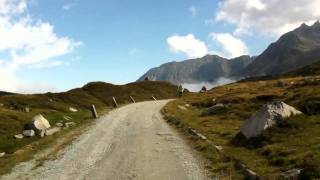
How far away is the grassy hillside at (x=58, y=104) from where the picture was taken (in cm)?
4546

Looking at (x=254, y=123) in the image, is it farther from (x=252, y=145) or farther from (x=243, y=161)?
(x=243, y=161)

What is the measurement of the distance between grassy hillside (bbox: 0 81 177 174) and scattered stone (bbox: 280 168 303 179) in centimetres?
1596

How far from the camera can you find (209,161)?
24969mm

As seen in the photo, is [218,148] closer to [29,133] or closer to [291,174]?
[291,174]

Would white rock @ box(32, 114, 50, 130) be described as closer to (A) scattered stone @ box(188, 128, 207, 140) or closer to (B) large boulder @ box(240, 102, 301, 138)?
(A) scattered stone @ box(188, 128, 207, 140)

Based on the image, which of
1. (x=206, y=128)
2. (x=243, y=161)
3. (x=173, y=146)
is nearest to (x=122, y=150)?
(x=173, y=146)

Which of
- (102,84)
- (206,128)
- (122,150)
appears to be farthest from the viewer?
(102,84)

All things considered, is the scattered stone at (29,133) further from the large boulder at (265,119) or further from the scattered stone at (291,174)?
the scattered stone at (291,174)

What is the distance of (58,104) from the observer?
9031 cm

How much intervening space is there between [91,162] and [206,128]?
16094 mm

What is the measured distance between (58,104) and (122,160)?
6645 cm

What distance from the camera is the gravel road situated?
22422 mm

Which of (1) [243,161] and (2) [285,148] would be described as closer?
(1) [243,161]

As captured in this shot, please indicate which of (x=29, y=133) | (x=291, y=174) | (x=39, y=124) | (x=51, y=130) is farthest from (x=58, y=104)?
(x=291, y=174)
